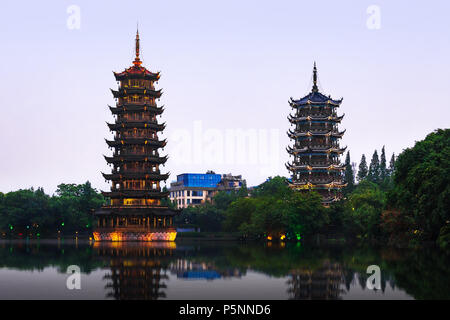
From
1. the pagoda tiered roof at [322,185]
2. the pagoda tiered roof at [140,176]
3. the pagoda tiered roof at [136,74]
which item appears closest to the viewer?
the pagoda tiered roof at [140,176]

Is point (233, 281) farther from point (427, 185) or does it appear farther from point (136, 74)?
point (136, 74)

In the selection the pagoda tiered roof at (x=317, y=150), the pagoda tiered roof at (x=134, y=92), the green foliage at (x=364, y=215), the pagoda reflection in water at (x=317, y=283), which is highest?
the pagoda tiered roof at (x=134, y=92)

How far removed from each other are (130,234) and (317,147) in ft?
101

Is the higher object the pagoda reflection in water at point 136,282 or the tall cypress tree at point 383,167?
the tall cypress tree at point 383,167

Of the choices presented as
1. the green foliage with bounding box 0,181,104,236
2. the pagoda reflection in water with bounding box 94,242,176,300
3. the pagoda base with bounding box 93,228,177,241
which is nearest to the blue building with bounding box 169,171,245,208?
the green foliage with bounding box 0,181,104,236

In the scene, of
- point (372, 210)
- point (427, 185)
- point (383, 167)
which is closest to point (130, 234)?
point (372, 210)

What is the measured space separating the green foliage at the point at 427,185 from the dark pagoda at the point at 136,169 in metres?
36.3

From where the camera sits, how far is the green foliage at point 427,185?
41031 mm

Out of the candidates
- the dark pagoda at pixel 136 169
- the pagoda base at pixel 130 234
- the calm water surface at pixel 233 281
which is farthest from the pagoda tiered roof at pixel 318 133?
the calm water surface at pixel 233 281

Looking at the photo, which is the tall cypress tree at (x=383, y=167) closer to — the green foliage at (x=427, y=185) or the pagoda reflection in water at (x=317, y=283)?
the green foliage at (x=427, y=185)

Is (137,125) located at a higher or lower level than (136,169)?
higher

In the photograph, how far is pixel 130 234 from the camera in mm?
78625
